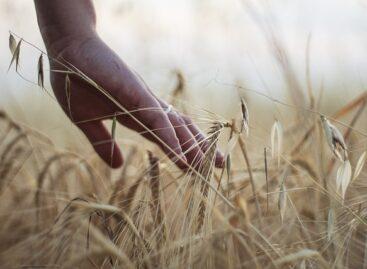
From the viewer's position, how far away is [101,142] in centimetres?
93

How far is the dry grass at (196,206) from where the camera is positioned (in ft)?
2.35

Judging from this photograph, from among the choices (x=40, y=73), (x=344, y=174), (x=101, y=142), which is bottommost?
(x=344, y=174)

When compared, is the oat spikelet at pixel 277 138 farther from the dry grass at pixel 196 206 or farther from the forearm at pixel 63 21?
the forearm at pixel 63 21

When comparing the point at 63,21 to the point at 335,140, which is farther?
the point at 63,21

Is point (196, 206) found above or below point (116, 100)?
below

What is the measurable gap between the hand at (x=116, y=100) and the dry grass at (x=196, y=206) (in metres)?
0.02

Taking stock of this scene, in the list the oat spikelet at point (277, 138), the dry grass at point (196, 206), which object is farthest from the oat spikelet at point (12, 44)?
the oat spikelet at point (277, 138)

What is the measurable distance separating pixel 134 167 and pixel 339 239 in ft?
1.49

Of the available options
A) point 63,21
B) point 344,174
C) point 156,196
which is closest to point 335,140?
point 344,174

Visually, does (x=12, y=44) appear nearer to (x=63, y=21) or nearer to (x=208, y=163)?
(x=63, y=21)

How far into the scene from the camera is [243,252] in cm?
99

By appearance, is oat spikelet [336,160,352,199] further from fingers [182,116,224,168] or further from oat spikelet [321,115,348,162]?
fingers [182,116,224,168]

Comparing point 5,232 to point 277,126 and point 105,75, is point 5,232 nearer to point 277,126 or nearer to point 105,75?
point 105,75

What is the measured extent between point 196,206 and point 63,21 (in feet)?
1.12
